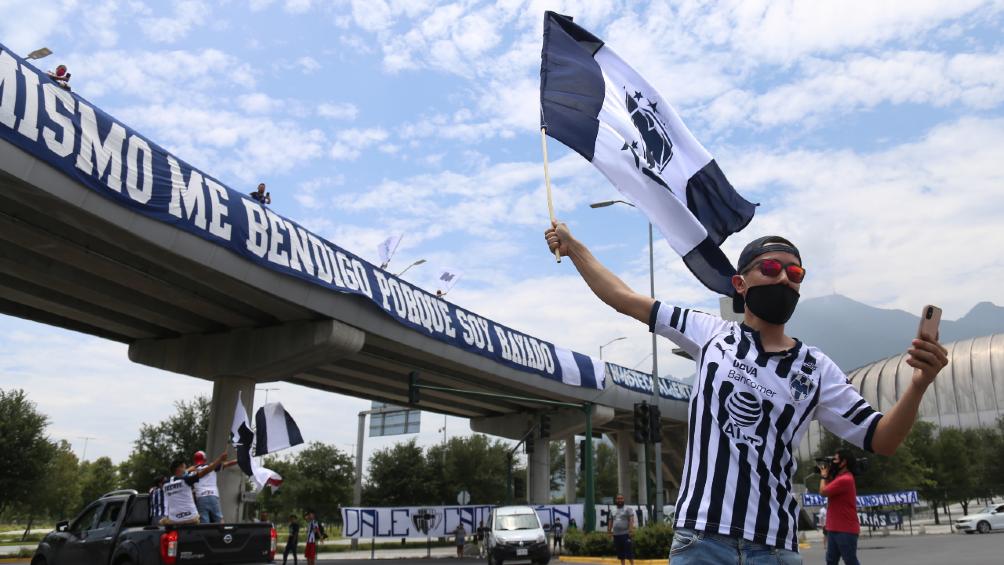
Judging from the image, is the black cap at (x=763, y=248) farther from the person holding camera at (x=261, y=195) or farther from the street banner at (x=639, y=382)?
the street banner at (x=639, y=382)

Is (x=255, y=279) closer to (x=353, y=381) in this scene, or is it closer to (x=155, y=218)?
(x=155, y=218)

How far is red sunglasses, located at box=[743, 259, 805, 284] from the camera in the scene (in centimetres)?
313

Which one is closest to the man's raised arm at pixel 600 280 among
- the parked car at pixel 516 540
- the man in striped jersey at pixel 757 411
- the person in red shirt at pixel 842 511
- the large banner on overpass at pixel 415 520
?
the man in striped jersey at pixel 757 411

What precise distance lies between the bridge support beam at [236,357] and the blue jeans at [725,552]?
886 inches

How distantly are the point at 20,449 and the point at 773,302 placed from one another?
36606 millimetres

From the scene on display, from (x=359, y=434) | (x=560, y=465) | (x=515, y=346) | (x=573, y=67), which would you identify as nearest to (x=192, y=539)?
(x=573, y=67)

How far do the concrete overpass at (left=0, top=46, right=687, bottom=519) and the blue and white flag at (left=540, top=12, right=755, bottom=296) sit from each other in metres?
12.2

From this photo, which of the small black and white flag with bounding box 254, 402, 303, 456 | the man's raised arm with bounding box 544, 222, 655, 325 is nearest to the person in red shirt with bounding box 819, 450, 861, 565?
the man's raised arm with bounding box 544, 222, 655, 325

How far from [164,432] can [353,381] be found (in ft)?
39.3

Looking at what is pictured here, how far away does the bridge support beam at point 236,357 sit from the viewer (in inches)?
992

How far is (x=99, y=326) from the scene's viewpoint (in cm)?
2658

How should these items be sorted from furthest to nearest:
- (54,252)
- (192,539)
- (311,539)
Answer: (311,539), (54,252), (192,539)

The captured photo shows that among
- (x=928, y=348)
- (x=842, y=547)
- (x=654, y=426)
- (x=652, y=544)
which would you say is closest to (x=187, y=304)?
(x=654, y=426)

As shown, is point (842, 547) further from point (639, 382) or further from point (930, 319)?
point (639, 382)
